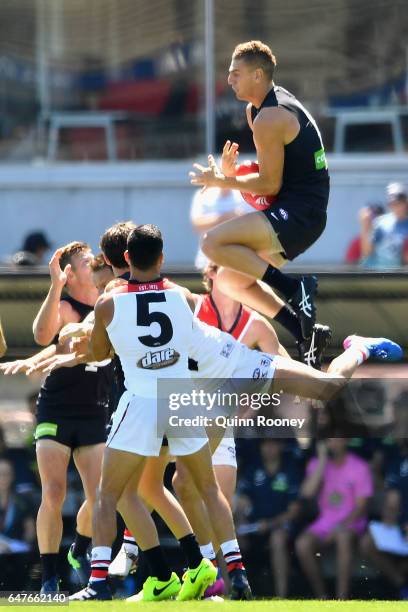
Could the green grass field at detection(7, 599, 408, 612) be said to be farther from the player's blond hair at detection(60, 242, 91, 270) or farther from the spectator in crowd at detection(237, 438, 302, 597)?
the player's blond hair at detection(60, 242, 91, 270)

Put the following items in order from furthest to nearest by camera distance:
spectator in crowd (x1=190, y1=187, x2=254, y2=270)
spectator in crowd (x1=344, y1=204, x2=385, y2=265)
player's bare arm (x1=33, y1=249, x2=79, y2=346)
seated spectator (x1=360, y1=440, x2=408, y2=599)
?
spectator in crowd (x1=344, y1=204, x2=385, y2=265)
spectator in crowd (x1=190, y1=187, x2=254, y2=270)
seated spectator (x1=360, y1=440, x2=408, y2=599)
player's bare arm (x1=33, y1=249, x2=79, y2=346)

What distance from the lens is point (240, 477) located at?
876 centimetres

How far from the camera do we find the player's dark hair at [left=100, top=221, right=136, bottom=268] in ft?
23.9

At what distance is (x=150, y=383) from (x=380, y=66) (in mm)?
8207

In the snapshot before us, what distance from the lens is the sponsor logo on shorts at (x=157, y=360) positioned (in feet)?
22.1

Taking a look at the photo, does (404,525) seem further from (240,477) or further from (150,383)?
(150,383)

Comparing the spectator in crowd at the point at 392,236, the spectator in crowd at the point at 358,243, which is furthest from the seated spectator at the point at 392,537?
the spectator in crowd at the point at 358,243

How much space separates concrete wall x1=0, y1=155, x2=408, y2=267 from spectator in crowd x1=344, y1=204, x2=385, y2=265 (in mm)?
810

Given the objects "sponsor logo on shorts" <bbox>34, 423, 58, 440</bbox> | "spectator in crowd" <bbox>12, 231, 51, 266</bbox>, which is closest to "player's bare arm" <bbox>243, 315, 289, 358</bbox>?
"sponsor logo on shorts" <bbox>34, 423, 58, 440</bbox>

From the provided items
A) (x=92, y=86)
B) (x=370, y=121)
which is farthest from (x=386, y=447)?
(x=92, y=86)

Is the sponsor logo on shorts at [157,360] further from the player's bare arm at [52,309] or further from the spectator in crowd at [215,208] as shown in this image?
the spectator in crowd at [215,208]

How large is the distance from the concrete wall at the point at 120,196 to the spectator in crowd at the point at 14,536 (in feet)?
18.6

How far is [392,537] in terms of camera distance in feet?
27.8

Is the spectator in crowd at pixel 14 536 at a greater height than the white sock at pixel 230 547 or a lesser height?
lesser
